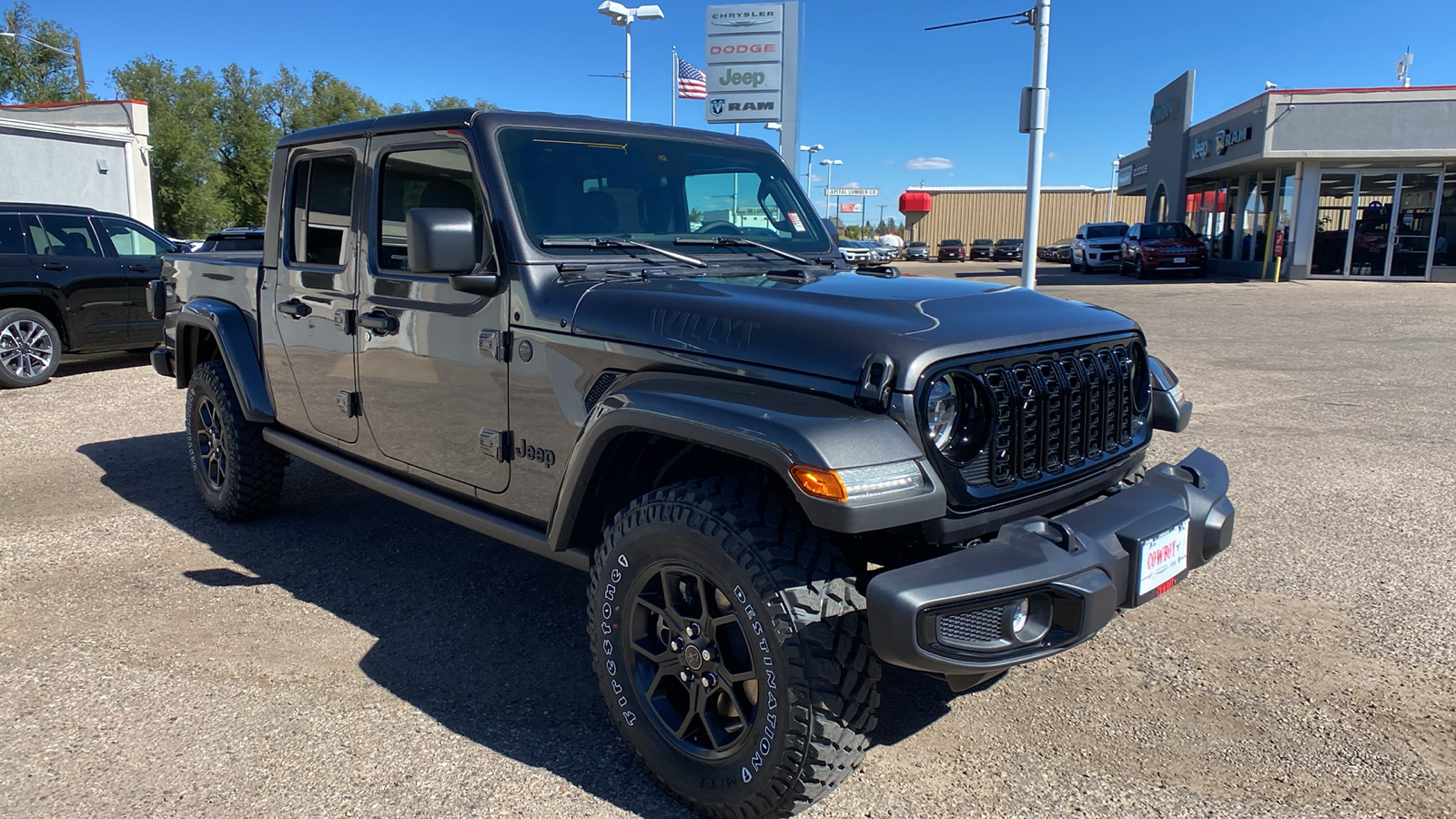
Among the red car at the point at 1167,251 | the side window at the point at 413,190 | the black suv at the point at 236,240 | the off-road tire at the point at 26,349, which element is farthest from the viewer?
the red car at the point at 1167,251

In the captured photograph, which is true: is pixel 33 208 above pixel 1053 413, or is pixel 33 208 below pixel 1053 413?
above

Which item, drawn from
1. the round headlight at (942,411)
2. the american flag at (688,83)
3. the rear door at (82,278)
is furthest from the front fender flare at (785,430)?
the american flag at (688,83)

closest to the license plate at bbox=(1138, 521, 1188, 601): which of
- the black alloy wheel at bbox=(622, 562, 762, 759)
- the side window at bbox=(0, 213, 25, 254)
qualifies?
the black alloy wheel at bbox=(622, 562, 762, 759)

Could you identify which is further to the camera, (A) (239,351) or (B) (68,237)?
(B) (68,237)

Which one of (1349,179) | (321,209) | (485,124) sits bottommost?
(321,209)

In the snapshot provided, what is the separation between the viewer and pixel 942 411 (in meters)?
2.46

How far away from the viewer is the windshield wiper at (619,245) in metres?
3.20

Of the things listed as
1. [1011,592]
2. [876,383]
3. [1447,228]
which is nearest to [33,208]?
[876,383]

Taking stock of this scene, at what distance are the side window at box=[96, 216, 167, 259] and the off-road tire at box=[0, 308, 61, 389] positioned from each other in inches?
43.7

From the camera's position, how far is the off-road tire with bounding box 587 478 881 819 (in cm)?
229

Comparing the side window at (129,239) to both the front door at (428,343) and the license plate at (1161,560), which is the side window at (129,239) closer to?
the front door at (428,343)

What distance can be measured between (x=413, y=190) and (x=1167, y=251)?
1016 inches

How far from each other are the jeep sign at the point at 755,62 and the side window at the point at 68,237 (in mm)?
11318

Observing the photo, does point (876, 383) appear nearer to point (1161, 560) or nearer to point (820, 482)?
point (820, 482)
